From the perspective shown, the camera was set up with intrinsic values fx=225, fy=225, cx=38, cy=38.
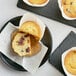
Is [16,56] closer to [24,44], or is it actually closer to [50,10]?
[24,44]

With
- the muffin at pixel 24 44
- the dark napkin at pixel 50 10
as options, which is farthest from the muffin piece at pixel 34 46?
the dark napkin at pixel 50 10

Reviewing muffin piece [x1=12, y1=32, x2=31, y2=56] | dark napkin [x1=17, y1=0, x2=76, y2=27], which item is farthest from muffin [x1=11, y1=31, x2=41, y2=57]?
dark napkin [x1=17, y1=0, x2=76, y2=27]

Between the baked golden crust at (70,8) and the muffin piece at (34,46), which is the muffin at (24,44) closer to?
the muffin piece at (34,46)

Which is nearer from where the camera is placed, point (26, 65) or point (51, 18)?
point (26, 65)

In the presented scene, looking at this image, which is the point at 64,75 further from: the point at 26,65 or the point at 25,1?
the point at 25,1

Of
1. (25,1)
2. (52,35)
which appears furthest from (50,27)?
(25,1)

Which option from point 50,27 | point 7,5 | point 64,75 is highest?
point 7,5
